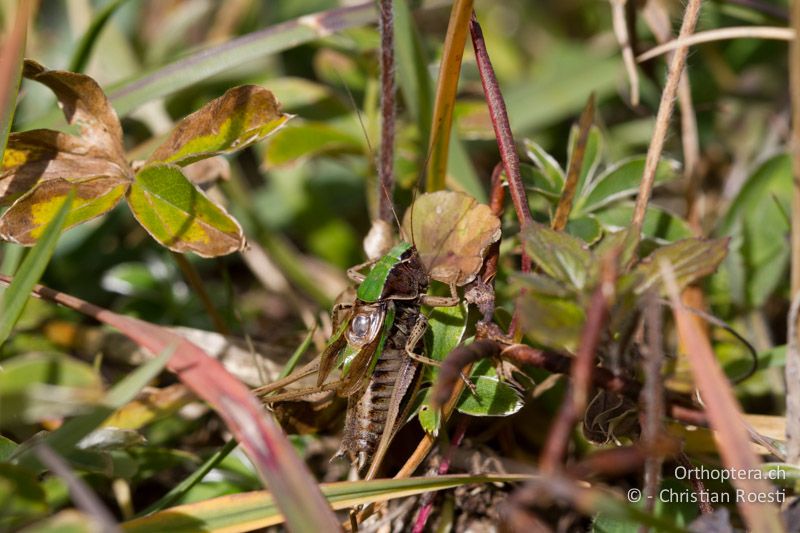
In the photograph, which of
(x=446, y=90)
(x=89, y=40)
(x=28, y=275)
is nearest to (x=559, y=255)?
(x=446, y=90)

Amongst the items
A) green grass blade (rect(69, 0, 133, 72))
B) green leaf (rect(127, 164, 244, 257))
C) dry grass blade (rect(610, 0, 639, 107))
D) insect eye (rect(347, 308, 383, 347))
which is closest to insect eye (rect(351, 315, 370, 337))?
insect eye (rect(347, 308, 383, 347))

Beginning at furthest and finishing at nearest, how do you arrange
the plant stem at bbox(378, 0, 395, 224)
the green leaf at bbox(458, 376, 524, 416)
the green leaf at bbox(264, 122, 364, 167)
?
the green leaf at bbox(264, 122, 364, 167) → the plant stem at bbox(378, 0, 395, 224) → the green leaf at bbox(458, 376, 524, 416)

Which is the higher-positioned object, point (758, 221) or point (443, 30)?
point (443, 30)

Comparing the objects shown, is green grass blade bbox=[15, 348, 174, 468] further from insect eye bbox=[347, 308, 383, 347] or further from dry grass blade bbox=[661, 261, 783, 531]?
dry grass blade bbox=[661, 261, 783, 531]

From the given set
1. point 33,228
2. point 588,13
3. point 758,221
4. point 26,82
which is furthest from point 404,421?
point 588,13

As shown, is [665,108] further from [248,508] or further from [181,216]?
[248,508]

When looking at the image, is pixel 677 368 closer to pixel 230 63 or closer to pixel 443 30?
pixel 230 63
